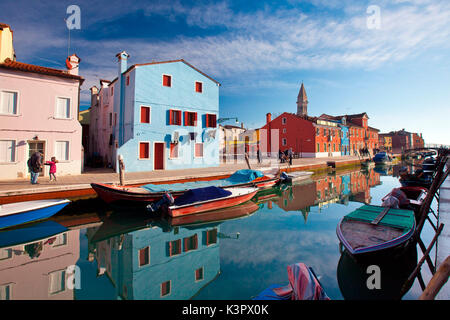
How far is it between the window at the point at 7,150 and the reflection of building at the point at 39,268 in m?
8.33

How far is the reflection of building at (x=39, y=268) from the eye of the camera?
14.6 feet

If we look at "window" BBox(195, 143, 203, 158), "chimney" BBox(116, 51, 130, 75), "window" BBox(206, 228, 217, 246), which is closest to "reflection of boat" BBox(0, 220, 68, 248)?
"window" BBox(206, 228, 217, 246)

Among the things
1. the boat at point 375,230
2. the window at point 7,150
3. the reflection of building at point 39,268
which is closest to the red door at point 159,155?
the window at point 7,150

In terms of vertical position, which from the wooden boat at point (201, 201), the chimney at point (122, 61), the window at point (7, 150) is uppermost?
the chimney at point (122, 61)

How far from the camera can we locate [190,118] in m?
20.0

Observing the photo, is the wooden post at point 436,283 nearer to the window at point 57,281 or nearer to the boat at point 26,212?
the window at point 57,281

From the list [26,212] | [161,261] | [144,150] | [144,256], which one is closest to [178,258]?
[161,261]

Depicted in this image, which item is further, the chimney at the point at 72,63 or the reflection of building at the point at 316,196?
the chimney at the point at 72,63

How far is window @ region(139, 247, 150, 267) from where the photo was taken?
5926 millimetres

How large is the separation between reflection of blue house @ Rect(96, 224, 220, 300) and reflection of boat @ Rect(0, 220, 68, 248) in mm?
2167

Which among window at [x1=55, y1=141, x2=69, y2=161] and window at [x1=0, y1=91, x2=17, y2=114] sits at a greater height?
window at [x1=0, y1=91, x2=17, y2=114]

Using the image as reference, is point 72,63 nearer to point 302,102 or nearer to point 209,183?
point 209,183

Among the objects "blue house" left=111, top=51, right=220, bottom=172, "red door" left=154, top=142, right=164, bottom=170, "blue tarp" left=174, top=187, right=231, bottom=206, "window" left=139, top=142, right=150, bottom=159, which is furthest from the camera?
"red door" left=154, top=142, right=164, bottom=170

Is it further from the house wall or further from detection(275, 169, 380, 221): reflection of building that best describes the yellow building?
detection(275, 169, 380, 221): reflection of building
